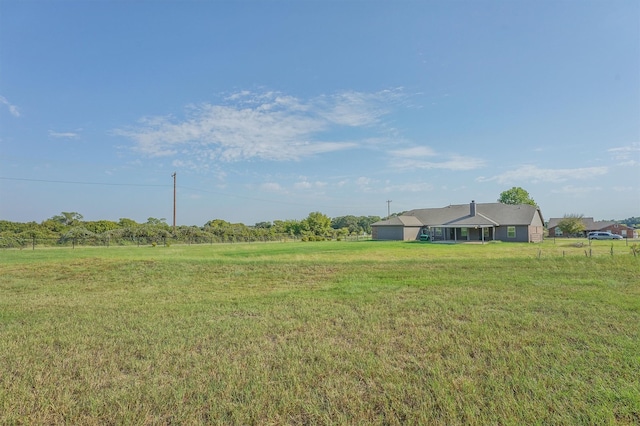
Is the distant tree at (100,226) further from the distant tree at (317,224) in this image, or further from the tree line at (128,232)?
the distant tree at (317,224)

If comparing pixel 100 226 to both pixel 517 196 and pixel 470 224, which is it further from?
pixel 517 196

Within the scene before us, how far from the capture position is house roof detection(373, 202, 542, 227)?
3738cm

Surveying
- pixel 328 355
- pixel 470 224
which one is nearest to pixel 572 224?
pixel 470 224

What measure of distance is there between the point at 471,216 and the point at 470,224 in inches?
107

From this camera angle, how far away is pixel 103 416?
2.78 m

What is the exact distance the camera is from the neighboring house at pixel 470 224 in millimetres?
36906

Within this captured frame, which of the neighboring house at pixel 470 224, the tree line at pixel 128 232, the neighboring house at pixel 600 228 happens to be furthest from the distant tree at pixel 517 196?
the tree line at pixel 128 232

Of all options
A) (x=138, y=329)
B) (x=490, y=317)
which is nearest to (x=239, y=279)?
(x=138, y=329)

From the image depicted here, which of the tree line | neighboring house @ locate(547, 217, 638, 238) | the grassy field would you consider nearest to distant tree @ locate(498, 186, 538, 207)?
neighboring house @ locate(547, 217, 638, 238)

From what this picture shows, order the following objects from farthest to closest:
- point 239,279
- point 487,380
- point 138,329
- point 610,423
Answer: point 239,279, point 138,329, point 487,380, point 610,423

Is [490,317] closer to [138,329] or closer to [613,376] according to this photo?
[613,376]

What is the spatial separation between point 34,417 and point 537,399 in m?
4.31

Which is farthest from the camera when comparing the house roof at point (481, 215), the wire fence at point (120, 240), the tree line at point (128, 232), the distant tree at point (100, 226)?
the distant tree at point (100, 226)

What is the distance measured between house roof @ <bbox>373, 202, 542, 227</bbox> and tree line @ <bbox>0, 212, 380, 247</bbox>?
1465 cm
